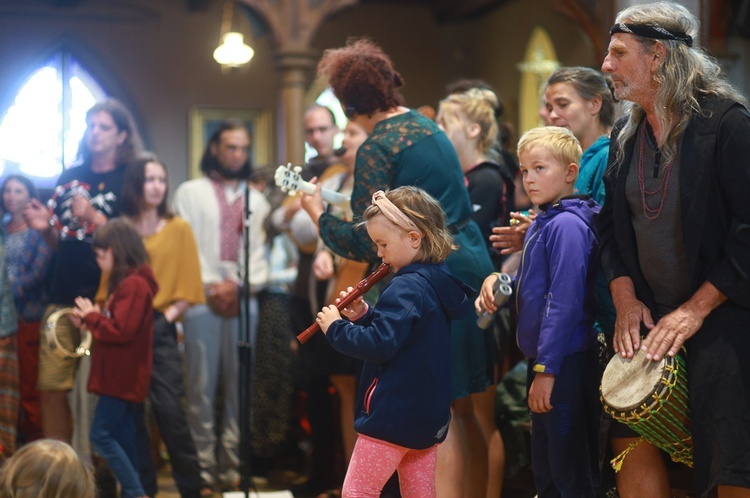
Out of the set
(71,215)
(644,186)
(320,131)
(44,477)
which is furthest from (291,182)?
(44,477)

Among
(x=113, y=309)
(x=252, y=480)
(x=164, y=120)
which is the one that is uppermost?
(x=164, y=120)

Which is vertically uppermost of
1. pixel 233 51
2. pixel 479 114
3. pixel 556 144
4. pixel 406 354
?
pixel 233 51

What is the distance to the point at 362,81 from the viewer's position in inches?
163

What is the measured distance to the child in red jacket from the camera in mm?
5000

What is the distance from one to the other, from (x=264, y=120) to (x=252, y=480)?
26.0 ft

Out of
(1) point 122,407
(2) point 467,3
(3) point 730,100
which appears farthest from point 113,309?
(2) point 467,3

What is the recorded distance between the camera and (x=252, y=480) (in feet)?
20.4

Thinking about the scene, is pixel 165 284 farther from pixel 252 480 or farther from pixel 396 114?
pixel 396 114

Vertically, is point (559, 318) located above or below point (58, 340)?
above

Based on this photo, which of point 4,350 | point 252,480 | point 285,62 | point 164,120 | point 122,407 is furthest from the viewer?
point 164,120

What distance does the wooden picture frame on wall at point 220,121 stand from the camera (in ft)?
43.0

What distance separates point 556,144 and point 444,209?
1.93ft

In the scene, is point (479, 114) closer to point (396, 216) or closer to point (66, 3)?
point (396, 216)

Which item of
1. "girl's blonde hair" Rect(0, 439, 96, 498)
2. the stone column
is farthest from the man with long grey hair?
the stone column
